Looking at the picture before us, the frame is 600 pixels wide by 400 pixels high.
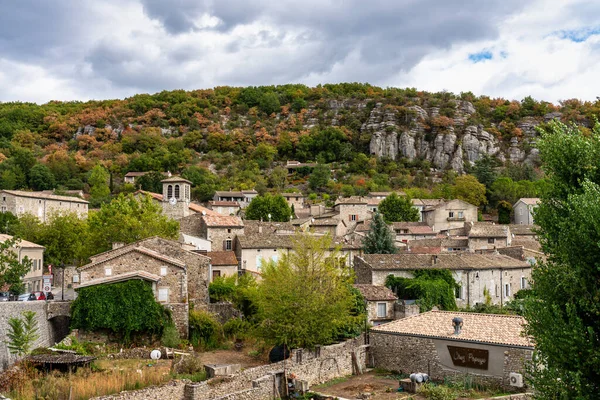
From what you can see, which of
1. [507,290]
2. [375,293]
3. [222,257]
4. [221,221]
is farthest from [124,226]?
[507,290]

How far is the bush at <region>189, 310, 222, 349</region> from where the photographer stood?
31.8 metres

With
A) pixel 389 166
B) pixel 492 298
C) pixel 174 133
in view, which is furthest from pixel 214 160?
pixel 492 298

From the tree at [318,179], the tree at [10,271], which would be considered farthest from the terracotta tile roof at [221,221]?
the tree at [318,179]

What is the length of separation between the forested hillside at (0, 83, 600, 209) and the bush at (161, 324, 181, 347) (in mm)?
67783

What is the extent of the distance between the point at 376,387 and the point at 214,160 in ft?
344

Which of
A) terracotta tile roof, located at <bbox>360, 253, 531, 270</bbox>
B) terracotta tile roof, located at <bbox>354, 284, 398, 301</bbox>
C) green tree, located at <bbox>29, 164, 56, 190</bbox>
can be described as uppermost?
green tree, located at <bbox>29, 164, 56, 190</bbox>

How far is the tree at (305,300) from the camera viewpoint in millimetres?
29109

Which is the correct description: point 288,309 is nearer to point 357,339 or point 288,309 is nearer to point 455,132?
point 357,339

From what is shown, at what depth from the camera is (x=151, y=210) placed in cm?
4625

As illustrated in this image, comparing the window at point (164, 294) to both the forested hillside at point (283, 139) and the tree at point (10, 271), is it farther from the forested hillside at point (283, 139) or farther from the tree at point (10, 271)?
the forested hillside at point (283, 139)

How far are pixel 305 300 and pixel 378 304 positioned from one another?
9002mm

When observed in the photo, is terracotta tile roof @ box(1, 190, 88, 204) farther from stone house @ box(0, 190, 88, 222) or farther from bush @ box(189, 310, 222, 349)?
bush @ box(189, 310, 222, 349)

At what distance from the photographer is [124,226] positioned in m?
42.6

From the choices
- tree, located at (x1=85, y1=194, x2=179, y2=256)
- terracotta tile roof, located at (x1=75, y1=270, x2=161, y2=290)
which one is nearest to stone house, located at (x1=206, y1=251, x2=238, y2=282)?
tree, located at (x1=85, y1=194, x2=179, y2=256)
